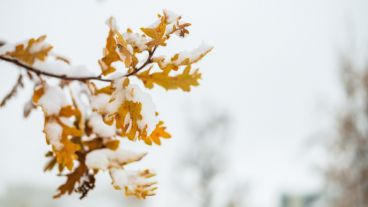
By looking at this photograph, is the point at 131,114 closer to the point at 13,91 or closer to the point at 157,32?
the point at 157,32

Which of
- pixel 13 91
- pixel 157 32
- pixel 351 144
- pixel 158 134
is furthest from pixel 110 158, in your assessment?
pixel 351 144

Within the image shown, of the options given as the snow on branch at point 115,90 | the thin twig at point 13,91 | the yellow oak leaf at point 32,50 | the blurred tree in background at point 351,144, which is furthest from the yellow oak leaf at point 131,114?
the blurred tree in background at point 351,144

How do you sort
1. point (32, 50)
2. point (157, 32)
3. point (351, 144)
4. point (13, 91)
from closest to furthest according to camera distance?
point (157, 32) < point (32, 50) < point (13, 91) < point (351, 144)

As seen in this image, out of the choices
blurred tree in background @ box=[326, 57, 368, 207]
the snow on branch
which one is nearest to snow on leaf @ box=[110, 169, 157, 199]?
the snow on branch

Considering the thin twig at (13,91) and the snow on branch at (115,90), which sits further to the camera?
the thin twig at (13,91)

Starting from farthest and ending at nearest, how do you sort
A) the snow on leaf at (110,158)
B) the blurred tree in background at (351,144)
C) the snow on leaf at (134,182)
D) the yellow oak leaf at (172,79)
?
1. the blurred tree in background at (351,144)
2. the snow on leaf at (110,158)
3. the snow on leaf at (134,182)
4. the yellow oak leaf at (172,79)

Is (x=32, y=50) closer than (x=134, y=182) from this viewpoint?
Yes

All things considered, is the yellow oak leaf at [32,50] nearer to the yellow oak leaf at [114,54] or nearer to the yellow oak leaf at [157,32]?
the yellow oak leaf at [114,54]

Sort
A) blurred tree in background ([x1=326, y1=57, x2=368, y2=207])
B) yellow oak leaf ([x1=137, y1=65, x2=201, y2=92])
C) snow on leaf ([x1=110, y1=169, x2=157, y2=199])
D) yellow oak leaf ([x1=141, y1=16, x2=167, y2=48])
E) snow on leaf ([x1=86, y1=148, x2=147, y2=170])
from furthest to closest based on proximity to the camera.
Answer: blurred tree in background ([x1=326, y1=57, x2=368, y2=207]), snow on leaf ([x1=86, y1=148, x2=147, y2=170]), snow on leaf ([x1=110, y1=169, x2=157, y2=199]), yellow oak leaf ([x1=137, y1=65, x2=201, y2=92]), yellow oak leaf ([x1=141, y1=16, x2=167, y2=48])

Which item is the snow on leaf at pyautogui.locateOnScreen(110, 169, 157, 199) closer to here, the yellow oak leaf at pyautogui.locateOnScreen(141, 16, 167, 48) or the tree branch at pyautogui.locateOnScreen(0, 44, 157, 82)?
the tree branch at pyautogui.locateOnScreen(0, 44, 157, 82)
